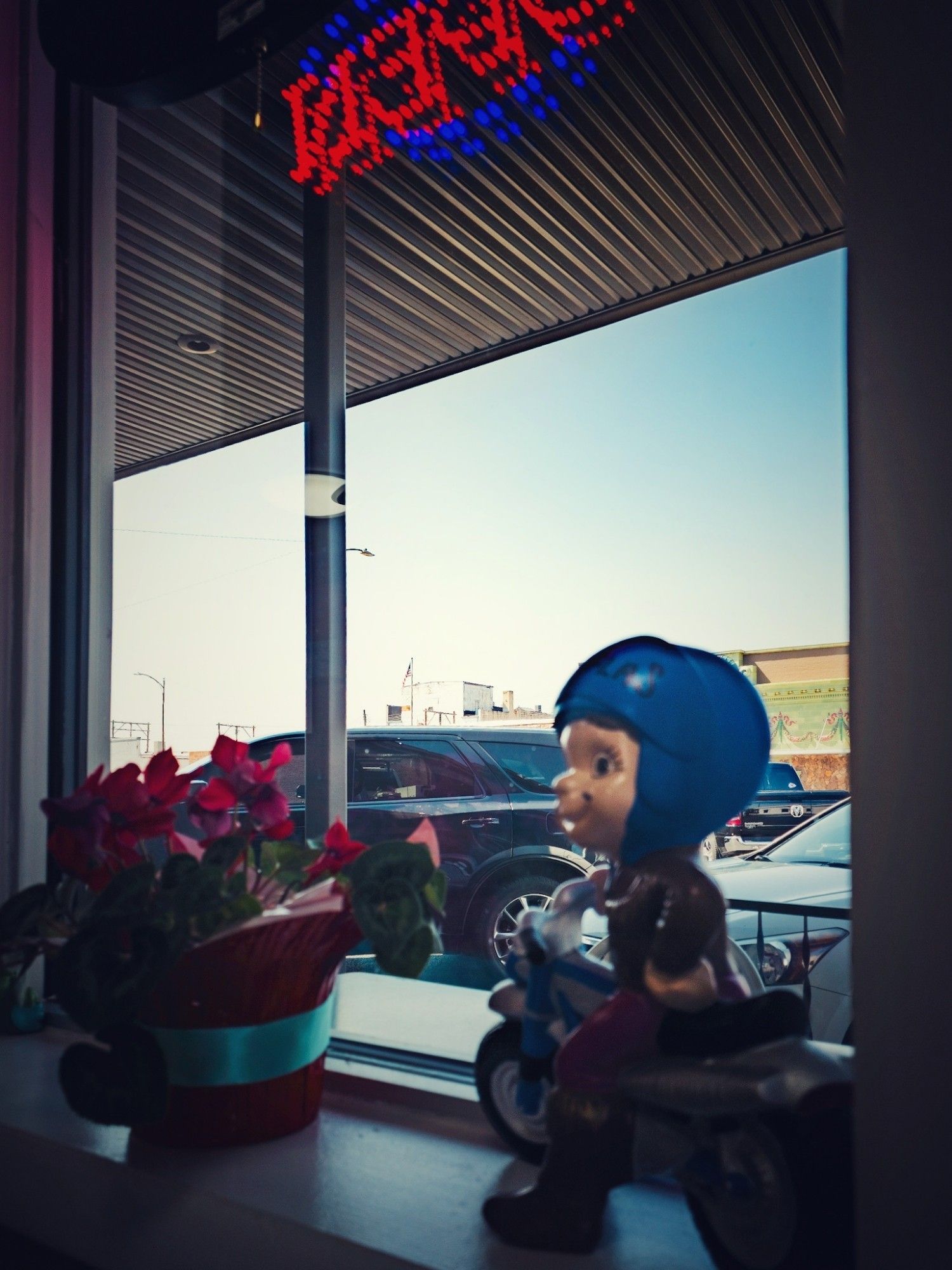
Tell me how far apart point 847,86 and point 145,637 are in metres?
1.54

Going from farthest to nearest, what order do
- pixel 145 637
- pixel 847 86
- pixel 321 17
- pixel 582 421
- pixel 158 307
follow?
pixel 158 307 → pixel 145 637 → pixel 582 421 → pixel 321 17 → pixel 847 86

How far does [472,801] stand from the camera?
11.4 ft

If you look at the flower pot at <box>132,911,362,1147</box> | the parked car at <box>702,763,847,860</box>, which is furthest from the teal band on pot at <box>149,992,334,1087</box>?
the parked car at <box>702,763,847,860</box>

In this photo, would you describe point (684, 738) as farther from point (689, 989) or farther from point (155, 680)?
point (155, 680)

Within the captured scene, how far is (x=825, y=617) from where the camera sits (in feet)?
2.61

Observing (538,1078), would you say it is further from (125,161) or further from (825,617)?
(125,161)

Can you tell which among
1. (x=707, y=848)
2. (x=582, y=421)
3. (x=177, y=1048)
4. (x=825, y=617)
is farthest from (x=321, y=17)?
(x=177, y=1048)

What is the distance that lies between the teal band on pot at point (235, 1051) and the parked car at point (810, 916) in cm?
48

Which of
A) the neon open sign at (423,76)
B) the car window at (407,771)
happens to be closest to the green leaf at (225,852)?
the neon open sign at (423,76)

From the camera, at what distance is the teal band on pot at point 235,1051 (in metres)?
0.82

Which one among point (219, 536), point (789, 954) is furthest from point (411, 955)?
point (219, 536)

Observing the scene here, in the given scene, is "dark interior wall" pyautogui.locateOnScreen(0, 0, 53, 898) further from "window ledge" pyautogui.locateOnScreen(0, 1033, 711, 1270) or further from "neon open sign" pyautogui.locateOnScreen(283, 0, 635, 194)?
"neon open sign" pyautogui.locateOnScreen(283, 0, 635, 194)

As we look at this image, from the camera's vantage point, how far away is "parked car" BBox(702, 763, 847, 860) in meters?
0.72

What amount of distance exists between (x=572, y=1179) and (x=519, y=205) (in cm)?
284
